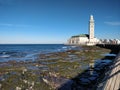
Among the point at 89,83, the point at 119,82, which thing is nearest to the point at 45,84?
the point at 89,83

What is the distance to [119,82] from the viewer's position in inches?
336

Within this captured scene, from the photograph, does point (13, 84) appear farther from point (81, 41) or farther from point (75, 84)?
point (81, 41)

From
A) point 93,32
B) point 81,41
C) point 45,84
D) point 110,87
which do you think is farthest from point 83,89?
point 81,41

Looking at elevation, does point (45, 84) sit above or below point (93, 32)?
below

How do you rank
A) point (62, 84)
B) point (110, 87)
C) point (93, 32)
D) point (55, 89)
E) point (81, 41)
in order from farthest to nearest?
point (81, 41) → point (93, 32) → point (62, 84) → point (55, 89) → point (110, 87)

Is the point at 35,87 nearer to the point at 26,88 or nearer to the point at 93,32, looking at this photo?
the point at 26,88

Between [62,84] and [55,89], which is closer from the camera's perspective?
[55,89]

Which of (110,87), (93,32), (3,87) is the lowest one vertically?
(3,87)

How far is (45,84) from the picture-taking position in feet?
45.3

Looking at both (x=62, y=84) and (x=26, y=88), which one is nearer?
(x=26, y=88)

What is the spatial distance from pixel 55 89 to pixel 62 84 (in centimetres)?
121

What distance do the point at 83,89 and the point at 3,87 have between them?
5.90 metres

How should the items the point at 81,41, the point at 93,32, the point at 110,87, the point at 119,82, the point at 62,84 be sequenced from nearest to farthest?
the point at 110,87 < the point at 119,82 < the point at 62,84 < the point at 93,32 < the point at 81,41

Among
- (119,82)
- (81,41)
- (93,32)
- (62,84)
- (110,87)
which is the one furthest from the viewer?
(81,41)
